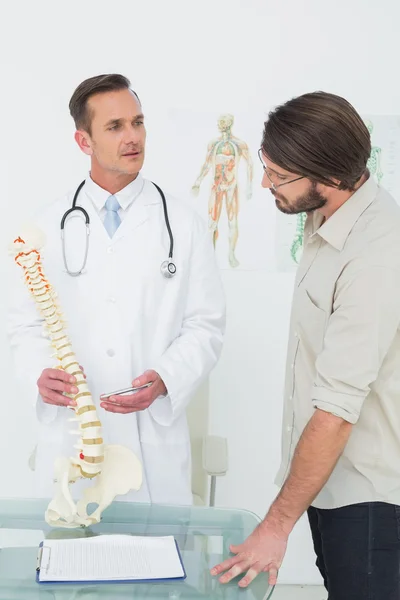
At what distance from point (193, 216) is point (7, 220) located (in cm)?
119

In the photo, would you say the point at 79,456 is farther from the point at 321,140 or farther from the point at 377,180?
the point at 377,180

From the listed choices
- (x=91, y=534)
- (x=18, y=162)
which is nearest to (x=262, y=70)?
(x=18, y=162)

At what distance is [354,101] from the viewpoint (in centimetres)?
293

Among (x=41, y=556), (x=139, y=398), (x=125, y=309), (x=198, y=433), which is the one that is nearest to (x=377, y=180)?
(x=198, y=433)

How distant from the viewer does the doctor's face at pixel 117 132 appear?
6.43ft

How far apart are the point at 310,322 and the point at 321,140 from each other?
1.29 ft

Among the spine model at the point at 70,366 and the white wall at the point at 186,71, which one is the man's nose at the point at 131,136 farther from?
the white wall at the point at 186,71

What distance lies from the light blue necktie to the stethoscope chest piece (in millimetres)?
185

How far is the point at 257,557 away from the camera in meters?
1.29

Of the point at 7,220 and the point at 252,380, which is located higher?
the point at 7,220

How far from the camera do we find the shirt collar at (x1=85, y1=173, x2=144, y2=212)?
203 cm

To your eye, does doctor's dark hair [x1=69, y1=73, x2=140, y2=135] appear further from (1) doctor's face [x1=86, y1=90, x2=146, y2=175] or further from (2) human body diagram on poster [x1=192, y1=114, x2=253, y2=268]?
(2) human body diagram on poster [x1=192, y1=114, x2=253, y2=268]

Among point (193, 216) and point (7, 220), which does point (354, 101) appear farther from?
point (7, 220)

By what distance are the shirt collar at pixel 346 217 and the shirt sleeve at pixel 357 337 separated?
0.47 ft
